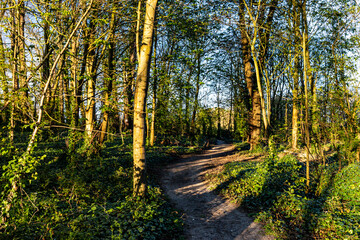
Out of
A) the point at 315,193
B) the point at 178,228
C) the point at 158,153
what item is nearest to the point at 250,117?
the point at 158,153

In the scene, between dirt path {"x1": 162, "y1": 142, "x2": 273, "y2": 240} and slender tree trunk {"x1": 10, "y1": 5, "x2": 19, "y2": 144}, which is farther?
dirt path {"x1": 162, "y1": 142, "x2": 273, "y2": 240}

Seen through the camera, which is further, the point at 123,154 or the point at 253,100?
the point at 253,100

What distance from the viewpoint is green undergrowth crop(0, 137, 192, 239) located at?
154 inches

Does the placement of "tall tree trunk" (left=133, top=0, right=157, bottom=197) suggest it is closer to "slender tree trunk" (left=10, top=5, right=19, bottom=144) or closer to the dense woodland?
the dense woodland

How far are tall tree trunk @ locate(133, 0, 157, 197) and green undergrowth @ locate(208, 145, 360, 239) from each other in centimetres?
370

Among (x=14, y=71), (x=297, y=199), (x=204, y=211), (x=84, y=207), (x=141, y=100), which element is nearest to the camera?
(x=14, y=71)

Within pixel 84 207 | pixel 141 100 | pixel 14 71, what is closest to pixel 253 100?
pixel 141 100

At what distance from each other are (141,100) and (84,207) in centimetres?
336

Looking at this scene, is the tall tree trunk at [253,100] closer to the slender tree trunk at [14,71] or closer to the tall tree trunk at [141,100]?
the tall tree trunk at [141,100]

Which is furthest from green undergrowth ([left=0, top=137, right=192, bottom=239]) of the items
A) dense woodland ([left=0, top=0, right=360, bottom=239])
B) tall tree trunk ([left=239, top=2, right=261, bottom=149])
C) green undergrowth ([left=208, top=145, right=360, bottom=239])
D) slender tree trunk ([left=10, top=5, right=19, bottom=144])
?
tall tree trunk ([left=239, top=2, right=261, bottom=149])

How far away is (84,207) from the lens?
545cm

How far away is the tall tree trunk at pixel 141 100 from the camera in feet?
19.6

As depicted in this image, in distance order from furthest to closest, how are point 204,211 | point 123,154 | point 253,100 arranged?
point 253,100 → point 123,154 → point 204,211

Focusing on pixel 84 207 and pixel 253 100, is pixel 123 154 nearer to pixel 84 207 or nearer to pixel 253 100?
pixel 84 207
